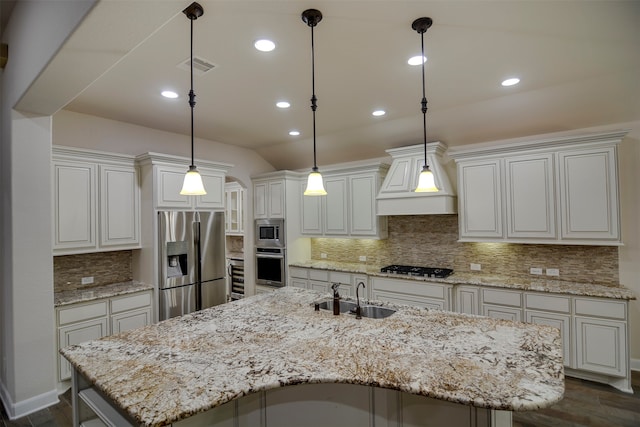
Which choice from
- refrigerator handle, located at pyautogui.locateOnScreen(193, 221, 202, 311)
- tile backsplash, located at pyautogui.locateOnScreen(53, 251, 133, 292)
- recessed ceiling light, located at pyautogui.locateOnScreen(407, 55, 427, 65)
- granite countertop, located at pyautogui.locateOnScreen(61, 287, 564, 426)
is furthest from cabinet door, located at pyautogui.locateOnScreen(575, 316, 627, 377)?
tile backsplash, located at pyautogui.locateOnScreen(53, 251, 133, 292)

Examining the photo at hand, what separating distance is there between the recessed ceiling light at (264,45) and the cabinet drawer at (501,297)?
3.41 m

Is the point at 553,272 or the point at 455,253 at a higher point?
the point at 455,253

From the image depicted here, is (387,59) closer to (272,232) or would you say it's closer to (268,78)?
(268,78)

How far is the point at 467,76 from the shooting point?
289cm

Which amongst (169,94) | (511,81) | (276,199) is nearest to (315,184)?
(169,94)

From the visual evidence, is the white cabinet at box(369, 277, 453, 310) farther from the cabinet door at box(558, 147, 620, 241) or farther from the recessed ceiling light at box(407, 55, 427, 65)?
the recessed ceiling light at box(407, 55, 427, 65)

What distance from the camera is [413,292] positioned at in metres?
4.12

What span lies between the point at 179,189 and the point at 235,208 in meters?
2.13

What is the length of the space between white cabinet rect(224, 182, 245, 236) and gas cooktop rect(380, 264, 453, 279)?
2.89 m

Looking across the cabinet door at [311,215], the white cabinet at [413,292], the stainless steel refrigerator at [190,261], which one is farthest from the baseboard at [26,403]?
the cabinet door at [311,215]

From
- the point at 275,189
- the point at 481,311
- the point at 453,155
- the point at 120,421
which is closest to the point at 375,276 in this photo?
the point at 481,311

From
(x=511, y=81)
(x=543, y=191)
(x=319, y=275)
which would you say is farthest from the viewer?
(x=319, y=275)

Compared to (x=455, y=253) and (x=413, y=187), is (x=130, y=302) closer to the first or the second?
(x=413, y=187)

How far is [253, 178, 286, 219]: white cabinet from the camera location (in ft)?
17.7
